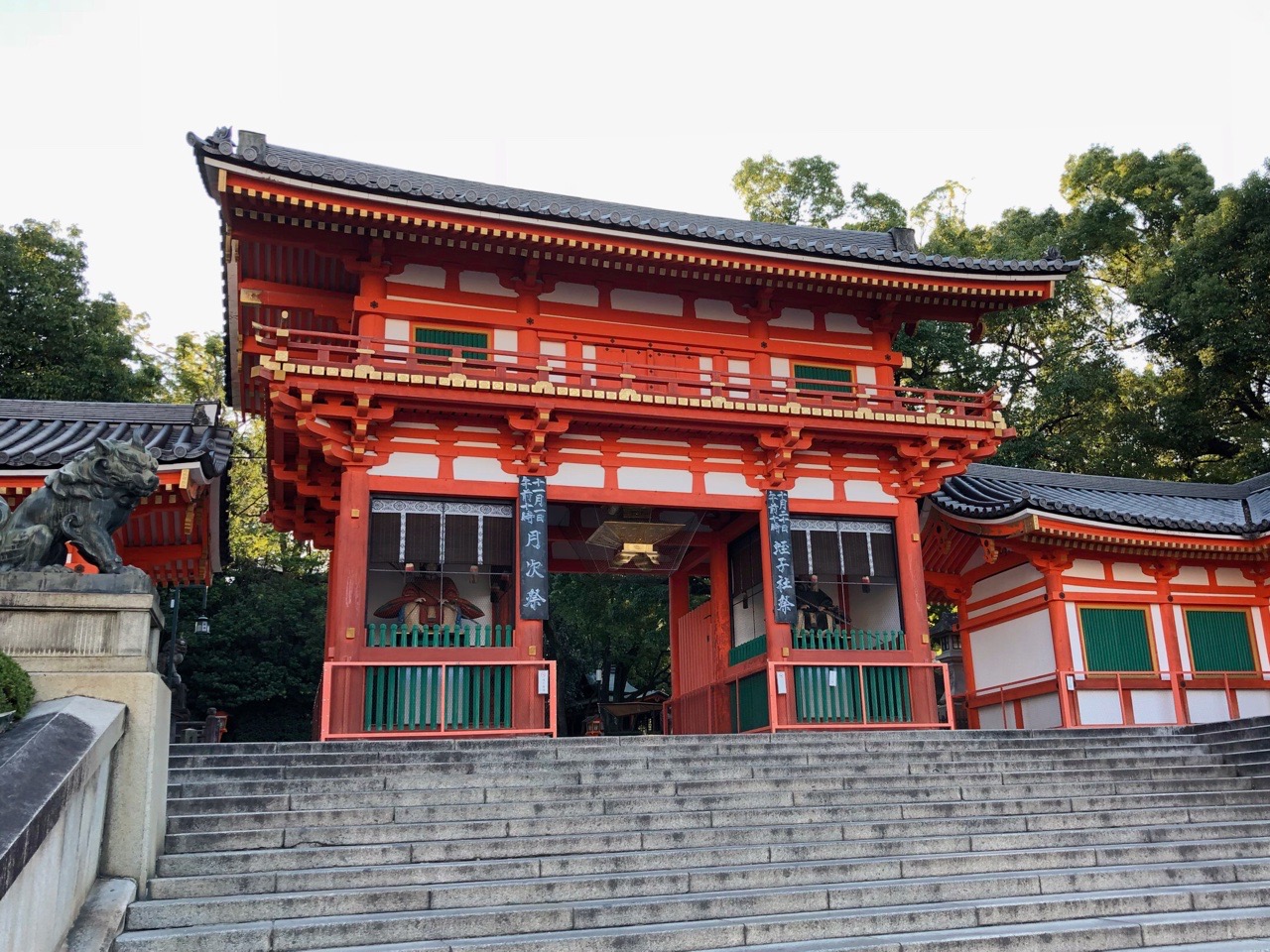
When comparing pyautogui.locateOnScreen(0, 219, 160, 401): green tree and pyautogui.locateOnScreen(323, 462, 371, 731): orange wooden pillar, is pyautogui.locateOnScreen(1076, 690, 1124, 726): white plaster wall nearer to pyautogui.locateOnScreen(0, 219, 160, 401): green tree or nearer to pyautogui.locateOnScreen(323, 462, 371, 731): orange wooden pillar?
pyautogui.locateOnScreen(323, 462, 371, 731): orange wooden pillar

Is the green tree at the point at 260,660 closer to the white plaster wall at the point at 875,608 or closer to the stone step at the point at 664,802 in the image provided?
the white plaster wall at the point at 875,608

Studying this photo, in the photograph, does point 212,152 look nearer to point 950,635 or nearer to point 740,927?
point 740,927

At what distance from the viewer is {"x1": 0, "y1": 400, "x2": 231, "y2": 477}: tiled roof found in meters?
11.3

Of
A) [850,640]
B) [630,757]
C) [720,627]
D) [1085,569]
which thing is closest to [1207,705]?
[1085,569]

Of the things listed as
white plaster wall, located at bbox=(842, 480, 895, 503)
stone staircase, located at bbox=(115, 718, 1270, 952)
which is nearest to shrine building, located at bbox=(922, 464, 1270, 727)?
white plaster wall, located at bbox=(842, 480, 895, 503)

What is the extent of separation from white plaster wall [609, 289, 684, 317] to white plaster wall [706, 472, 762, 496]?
264 centimetres

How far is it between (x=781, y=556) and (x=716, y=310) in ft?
13.2

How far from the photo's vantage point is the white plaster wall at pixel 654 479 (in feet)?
46.0

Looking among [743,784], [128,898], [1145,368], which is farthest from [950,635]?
[128,898]

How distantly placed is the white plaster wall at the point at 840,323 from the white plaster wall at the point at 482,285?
499 cm

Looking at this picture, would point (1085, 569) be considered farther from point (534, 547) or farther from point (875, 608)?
point (534, 547)

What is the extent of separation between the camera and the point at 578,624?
26.0 metres

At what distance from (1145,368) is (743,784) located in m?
25.1

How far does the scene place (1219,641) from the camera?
55.0 ft
